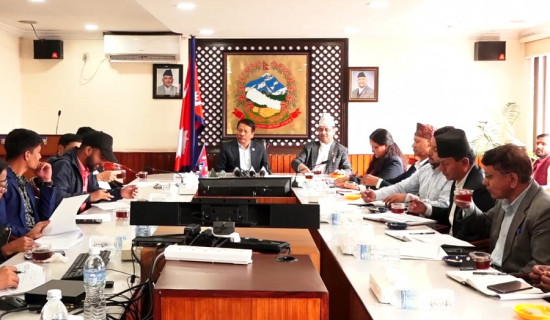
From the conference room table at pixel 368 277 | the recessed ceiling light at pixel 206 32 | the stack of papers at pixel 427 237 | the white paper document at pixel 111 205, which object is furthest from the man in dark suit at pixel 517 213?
the recessed ceiling light at pixel 206 32

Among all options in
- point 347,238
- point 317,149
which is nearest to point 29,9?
point 317,149

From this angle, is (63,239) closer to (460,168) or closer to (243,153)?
(460,168)

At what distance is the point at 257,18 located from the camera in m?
6.82

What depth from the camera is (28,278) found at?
7.23 feet

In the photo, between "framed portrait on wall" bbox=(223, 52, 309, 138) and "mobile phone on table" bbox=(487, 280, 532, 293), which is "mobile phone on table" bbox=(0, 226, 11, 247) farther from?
"framed portrait on wall" bbox=(223, 52, 309, 138)

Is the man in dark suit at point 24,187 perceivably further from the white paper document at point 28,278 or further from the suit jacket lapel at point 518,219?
the suit jacket lapel at point 518,219

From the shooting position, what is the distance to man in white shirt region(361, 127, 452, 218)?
12.7 feet

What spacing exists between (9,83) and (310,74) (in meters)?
4.05

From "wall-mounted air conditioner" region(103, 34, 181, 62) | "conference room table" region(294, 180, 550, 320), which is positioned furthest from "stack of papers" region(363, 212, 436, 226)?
"wall-mounted air conditioner" region(103, 34, 181, 62)

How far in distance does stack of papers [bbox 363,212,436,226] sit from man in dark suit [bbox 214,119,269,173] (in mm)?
3377

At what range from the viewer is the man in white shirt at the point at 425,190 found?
12.7ft

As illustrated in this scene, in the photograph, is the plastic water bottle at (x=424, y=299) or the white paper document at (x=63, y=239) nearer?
the plastic water bottle at (x=424, y=299)

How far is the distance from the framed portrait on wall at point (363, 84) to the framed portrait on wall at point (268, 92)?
615 mm

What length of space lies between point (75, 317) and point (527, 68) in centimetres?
814
